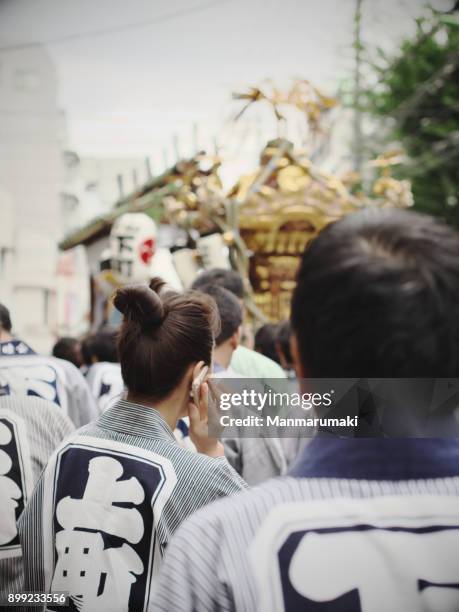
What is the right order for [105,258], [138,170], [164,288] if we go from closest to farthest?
[164,288] < [105,258] < [138,170]

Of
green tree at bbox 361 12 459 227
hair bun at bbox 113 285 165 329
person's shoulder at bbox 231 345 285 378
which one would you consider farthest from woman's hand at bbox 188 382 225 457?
green tree at bbox 361 12 459 227

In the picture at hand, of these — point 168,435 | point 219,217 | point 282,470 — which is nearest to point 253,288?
point 219,217

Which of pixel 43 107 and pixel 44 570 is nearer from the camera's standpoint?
pixel 44 570

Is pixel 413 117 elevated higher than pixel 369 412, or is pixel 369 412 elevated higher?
pixel 413 117

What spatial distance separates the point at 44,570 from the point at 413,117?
37.8 feet

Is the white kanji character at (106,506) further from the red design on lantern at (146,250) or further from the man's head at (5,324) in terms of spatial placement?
the red design on lantern at (146,250)

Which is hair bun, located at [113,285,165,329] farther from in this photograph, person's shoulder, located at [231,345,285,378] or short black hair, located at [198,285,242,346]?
person's shoulder, located at [231,345,285,378]

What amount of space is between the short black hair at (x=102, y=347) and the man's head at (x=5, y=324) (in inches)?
40.3

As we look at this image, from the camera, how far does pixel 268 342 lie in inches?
149

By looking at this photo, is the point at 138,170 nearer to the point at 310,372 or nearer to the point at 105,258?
the point at 105,258

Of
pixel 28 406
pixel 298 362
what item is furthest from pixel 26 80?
pixel 298 362

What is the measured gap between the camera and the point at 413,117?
1155 cm

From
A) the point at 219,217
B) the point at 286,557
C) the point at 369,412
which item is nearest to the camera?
the point at 286,557

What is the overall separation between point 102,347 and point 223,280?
1.38 meters
